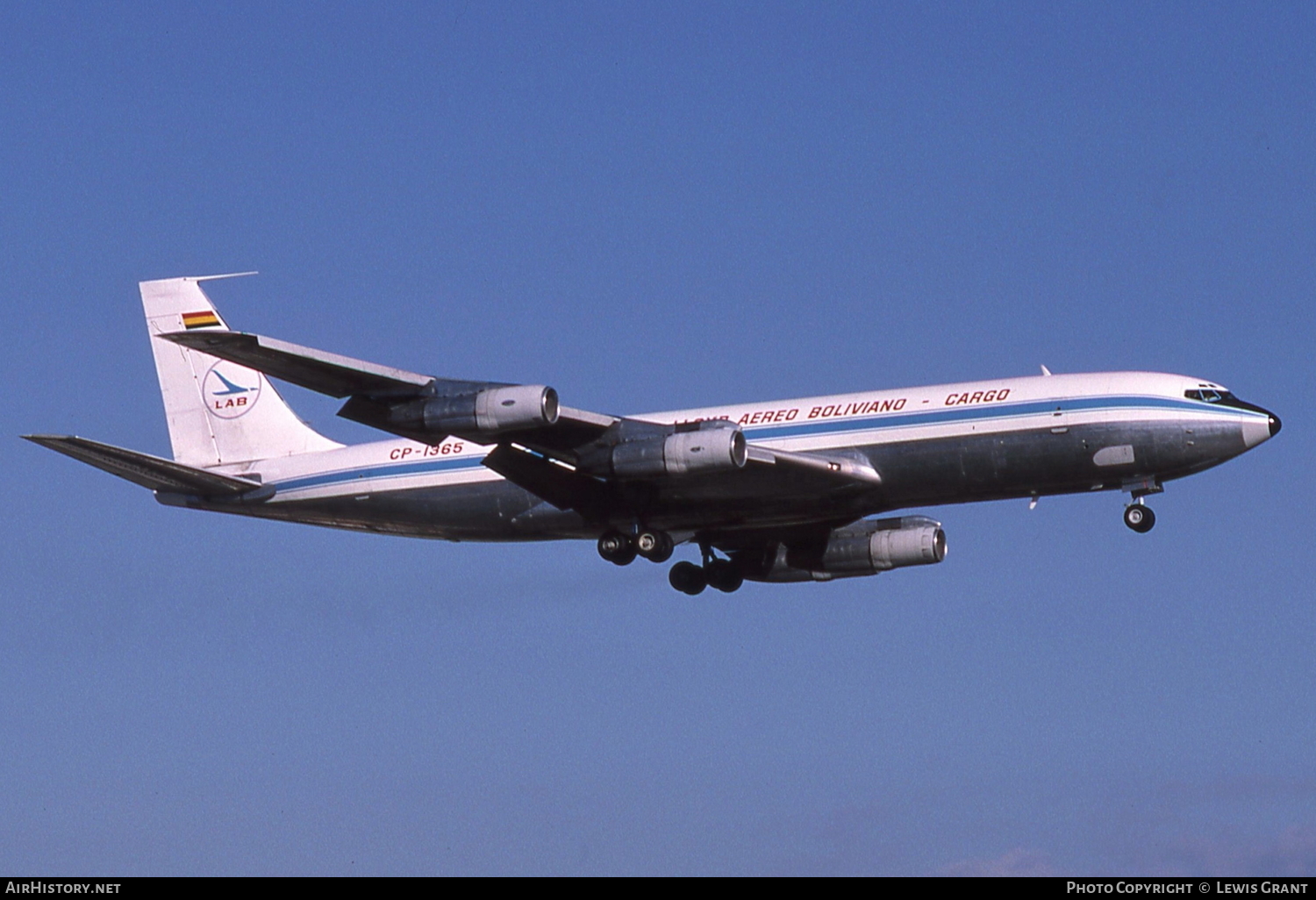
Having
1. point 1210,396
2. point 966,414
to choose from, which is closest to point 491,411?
point 966,414

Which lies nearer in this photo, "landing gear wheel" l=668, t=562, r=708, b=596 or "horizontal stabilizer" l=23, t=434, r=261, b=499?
"horizontal stabilizer" l=23, t=434, r=261, b=499

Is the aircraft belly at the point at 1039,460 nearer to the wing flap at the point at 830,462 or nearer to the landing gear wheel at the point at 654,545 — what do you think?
the wing flap at the point at 830,462

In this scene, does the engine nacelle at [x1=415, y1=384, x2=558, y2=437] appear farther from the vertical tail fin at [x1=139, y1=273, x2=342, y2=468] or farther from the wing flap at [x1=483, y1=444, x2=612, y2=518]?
the vertical tail fin at [x1=139, y1=273, x2=342, y2=468]

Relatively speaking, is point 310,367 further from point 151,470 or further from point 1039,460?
point 1039,460

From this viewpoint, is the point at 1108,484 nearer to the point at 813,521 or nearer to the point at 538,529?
the point at 813,521

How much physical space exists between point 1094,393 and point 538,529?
1525cm

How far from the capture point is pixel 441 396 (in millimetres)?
43750

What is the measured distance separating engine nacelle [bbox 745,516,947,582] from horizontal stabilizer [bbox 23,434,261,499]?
626 inches

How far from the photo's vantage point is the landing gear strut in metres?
45.9

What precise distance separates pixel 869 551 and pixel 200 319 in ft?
72.9

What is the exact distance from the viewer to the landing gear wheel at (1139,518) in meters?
45.9

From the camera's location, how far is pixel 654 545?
4794cm

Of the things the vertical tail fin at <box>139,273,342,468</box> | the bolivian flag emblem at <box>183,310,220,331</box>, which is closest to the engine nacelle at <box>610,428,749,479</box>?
the vertical tail fin at <box>139,273,342,468</box>
